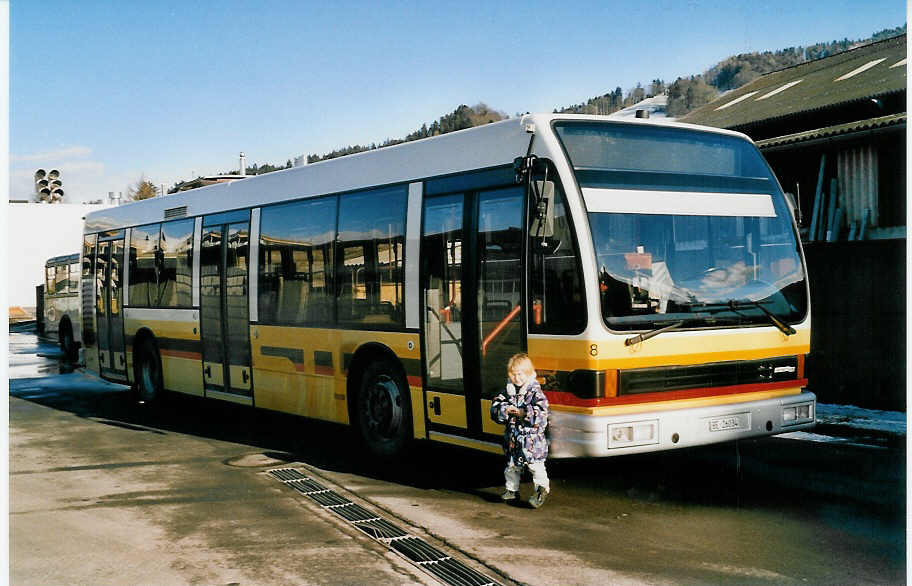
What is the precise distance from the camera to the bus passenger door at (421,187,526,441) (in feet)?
25.5

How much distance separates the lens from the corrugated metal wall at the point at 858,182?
1457 cm

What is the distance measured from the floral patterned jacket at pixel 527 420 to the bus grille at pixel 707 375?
63 cm

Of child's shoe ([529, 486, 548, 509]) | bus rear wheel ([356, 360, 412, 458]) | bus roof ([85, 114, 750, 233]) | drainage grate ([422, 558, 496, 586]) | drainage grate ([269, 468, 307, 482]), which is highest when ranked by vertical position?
bus roof ([85, 114, 750, 233])

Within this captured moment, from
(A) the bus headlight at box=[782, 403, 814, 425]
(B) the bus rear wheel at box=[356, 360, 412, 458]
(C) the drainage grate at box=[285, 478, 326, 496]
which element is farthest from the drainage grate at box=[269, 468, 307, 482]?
(A) the bus headlight at box=[782, 403, 814, 425]

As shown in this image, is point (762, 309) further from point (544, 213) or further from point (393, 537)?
point (393, 537)

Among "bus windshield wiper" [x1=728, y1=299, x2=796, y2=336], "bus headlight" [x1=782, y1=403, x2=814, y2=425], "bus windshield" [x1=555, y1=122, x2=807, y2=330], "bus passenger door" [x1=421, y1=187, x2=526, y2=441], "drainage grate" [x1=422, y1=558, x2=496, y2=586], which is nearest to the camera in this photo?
"drainage grate" [x1=422, y1=558, x2=496, y2=586]

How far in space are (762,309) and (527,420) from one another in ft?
7.28

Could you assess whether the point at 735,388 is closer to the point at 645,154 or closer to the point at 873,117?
the point at 645,154

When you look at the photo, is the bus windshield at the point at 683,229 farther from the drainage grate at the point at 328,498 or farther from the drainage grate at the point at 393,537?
the drainage grate at the point at 328,498

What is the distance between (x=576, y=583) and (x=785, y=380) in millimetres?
3391

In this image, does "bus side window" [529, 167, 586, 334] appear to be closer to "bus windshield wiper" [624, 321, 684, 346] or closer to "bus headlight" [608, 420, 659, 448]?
"bus windshield wiper" [624, 321, 684, 346]

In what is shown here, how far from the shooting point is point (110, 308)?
1552cm

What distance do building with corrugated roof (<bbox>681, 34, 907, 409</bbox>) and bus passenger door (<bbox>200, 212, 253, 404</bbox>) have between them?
669 centimetres

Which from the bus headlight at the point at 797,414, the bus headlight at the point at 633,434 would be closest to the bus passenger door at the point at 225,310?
the bus headlight at the point at 633,434
